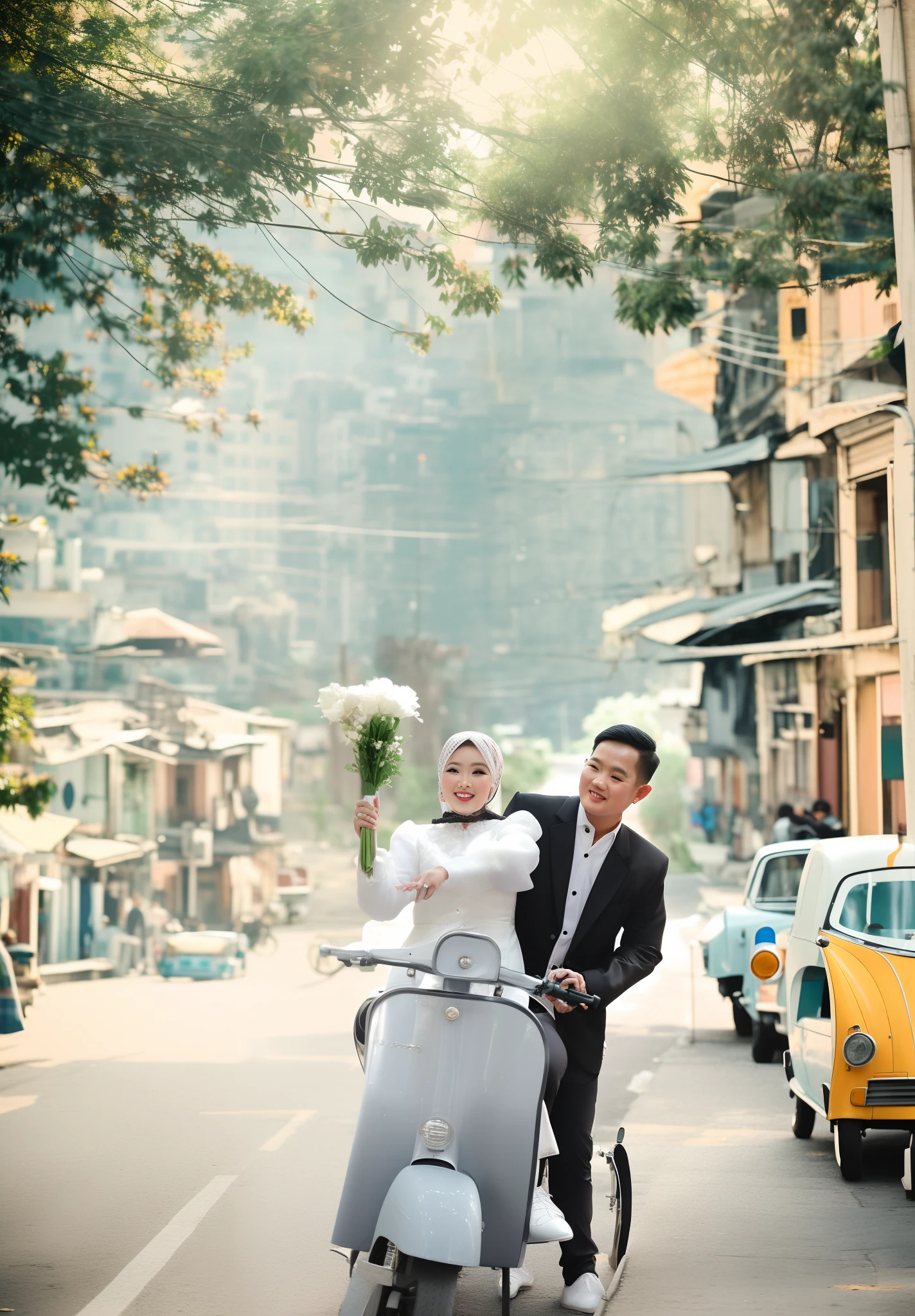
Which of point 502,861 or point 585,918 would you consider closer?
point 502,861

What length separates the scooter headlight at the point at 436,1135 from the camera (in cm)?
455

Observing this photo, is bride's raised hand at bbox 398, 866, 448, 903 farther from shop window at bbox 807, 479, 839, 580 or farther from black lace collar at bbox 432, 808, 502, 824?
shop window at bbox 807, 479, 839, 580

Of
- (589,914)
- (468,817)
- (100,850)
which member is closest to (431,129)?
A: (468,817)

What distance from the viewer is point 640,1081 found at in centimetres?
1142

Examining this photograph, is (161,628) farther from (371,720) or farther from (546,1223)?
(546,1223)

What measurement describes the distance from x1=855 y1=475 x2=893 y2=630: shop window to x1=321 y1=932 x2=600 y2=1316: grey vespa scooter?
1990 centimetres

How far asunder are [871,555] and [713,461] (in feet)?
25.1

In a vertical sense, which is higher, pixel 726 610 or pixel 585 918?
pixel 726 610

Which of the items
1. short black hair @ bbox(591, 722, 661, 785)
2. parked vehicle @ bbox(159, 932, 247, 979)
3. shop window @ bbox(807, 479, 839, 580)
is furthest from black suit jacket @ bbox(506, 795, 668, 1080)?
parked vehicle @ bbox(159, 932, 247, 979)

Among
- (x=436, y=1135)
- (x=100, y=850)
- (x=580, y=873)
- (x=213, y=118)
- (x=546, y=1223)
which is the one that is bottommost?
(x=100, y=850)

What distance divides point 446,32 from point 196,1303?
646cm

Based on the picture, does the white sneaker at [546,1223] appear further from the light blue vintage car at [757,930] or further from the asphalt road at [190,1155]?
the light blue vintage car at [757,930]

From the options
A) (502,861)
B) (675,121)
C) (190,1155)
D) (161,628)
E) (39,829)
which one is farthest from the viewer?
(161,628)

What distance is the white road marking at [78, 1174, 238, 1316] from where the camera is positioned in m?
5.23
